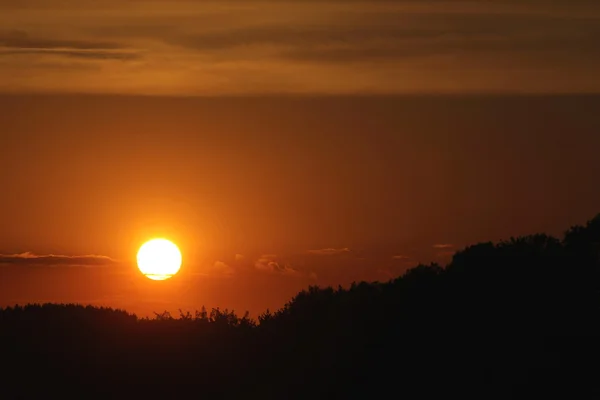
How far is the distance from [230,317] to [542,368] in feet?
80.0

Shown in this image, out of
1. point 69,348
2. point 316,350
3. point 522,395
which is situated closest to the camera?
→ point 522,395

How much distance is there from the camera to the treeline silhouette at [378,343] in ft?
228

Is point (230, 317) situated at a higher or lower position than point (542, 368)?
higher

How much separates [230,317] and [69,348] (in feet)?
30.1

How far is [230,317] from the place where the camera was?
87688 millimetres

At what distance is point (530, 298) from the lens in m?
72.9

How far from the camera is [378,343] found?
74188 millimetres

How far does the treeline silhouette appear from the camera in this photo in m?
69.4

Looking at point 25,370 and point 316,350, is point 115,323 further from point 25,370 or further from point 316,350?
point 316,350

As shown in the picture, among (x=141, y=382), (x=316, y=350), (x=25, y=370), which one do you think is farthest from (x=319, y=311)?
(x=25, y=370)

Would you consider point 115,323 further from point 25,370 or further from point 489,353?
point 489,353

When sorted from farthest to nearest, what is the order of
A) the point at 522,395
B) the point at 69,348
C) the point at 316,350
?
1. the point at 69,348
2. the point at 316,350
3. the point at 522,395

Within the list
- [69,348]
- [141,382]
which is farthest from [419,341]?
[69,348]

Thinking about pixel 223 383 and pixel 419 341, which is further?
pixel 223 383
